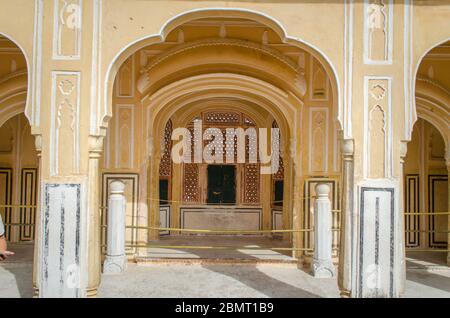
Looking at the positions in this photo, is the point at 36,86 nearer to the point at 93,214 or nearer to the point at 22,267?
the point at 93,214

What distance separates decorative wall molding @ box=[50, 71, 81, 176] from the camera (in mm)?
4359

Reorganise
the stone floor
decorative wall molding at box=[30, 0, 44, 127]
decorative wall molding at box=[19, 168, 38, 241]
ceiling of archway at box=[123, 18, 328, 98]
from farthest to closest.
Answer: decorative wall molding at box=[19, 168, 38, 241] < ceiling of archway at box=[123, 18, 328, 98] < the stone floor < decorative wall molding at box=[30, 0, 44, 127]

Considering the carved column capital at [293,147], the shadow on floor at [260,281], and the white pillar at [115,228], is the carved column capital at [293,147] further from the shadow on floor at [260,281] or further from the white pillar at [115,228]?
the white pillar at [115,228]

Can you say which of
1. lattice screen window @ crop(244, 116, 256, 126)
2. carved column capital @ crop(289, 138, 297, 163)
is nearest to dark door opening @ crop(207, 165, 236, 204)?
lattice screen window @ crop(244, 116, 256, 126)

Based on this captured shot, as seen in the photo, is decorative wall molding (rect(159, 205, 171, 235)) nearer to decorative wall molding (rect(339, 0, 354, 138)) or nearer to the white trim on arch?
the white trim on arch

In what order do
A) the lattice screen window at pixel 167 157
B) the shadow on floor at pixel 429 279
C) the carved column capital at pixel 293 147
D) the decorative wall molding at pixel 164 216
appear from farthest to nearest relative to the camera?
1. the lattice screen window at pixel 167 157
2. the decorative wall molding at pixel 164 216
3. the carved column capital at pixel 293 147
4. the shadow on floor at pixel 429 279

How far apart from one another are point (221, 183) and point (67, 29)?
227 inches

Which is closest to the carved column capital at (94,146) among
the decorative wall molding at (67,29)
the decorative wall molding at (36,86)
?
the decorative wall molding at (36,86)

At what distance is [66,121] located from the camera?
4.37 metres

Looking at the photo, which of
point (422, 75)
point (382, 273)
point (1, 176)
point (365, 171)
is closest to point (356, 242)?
point (382, 273)

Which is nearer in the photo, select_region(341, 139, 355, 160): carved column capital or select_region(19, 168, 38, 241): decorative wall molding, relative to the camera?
select_region(341, 139, 355, 160): carved column capital

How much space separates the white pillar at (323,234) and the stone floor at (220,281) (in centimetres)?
16

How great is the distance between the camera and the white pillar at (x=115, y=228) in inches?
241

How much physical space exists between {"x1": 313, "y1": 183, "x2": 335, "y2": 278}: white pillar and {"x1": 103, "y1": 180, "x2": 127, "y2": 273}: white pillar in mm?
2711
